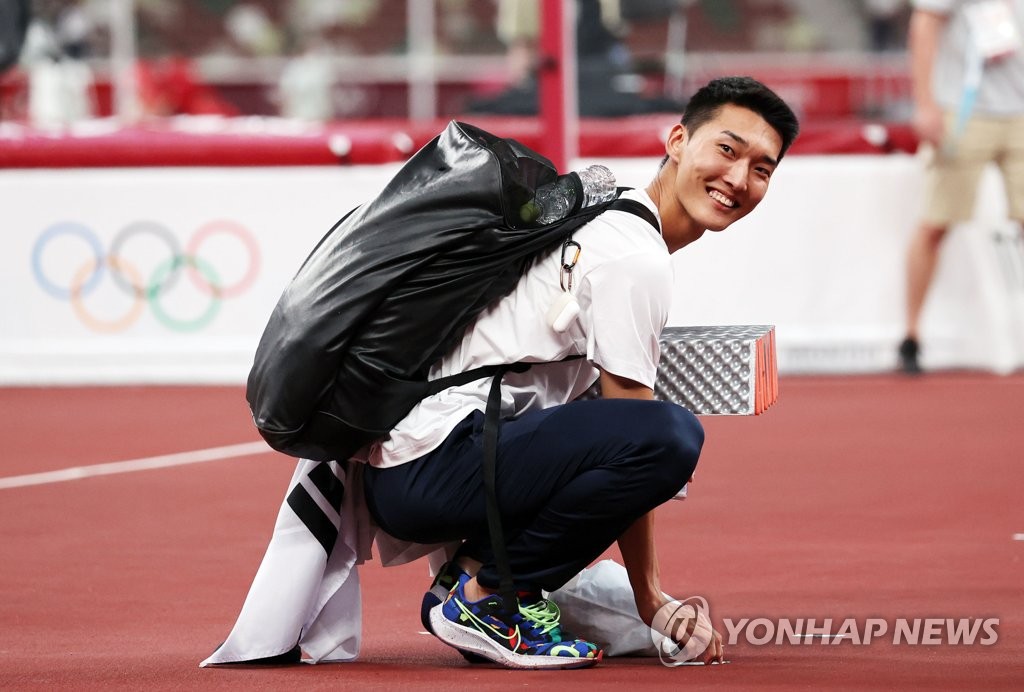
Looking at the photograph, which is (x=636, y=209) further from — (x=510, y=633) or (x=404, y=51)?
(x=404, y=51)

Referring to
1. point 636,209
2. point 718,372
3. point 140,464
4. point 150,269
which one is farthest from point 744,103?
point 150,269

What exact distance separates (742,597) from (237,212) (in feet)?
18.3

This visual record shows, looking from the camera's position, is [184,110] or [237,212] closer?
[237,212]

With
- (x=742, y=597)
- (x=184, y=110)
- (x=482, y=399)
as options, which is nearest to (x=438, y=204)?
(x=482, y=399)

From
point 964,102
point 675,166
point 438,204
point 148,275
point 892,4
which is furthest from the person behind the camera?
point 892,4

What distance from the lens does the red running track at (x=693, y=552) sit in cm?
355

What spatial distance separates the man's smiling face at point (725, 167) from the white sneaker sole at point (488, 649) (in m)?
0.96

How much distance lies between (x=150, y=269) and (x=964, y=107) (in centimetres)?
433

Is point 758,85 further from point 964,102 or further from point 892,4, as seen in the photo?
point 892,4

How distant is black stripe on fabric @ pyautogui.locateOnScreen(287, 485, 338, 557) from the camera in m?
3.69

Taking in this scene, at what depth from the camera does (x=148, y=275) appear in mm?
9336

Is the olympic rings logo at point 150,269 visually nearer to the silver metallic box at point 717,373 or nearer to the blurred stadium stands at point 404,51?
the silver metallic box at point 717,373

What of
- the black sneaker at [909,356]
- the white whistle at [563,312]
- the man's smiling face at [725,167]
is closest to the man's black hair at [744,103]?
the man's smiling face at [725,167]

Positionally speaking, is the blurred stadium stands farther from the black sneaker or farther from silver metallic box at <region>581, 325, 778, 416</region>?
silver metallic box at <region>581, 325, 778, 416</region>
